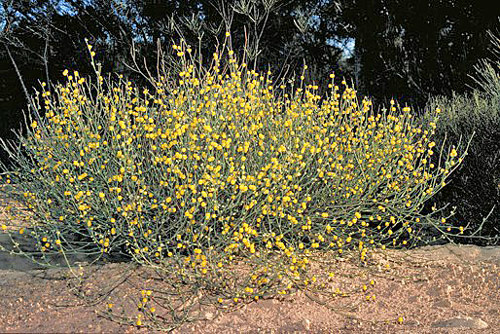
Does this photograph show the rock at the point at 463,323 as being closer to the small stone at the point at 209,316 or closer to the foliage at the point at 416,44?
the small stone at the point at 209,316

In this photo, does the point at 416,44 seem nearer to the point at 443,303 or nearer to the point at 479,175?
the point at 479,175

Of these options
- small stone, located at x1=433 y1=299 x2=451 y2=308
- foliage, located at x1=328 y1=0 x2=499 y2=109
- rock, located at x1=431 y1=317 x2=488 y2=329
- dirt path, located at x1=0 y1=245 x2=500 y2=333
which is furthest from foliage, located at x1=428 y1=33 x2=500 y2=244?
foliage, located at x1=328 y1=0 x2=499 y2=109

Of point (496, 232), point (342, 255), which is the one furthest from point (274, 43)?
point (342, 255)

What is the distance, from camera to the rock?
Result: 10.4ft

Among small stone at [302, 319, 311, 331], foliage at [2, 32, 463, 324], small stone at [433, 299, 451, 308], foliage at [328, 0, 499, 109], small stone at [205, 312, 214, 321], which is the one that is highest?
foliage at [328, 0, 499, 109]

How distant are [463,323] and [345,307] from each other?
→ 26.7 inches

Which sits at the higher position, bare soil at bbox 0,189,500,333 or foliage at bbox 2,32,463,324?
foliage at bbox 2,32,463,324

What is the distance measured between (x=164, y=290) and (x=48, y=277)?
0.81 meters

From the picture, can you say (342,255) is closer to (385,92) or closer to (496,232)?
(496,232)

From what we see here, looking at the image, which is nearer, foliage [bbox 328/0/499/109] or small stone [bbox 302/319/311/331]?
small stone [bbox 302/319/311/331]

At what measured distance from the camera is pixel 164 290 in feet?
11.0

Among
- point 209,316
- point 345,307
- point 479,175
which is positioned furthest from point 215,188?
point 479,175

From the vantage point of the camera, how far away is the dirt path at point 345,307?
3.05 meters

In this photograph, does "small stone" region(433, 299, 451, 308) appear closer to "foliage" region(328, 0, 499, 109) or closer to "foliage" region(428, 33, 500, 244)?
"foliage" region(428, 33, 500, 244)
